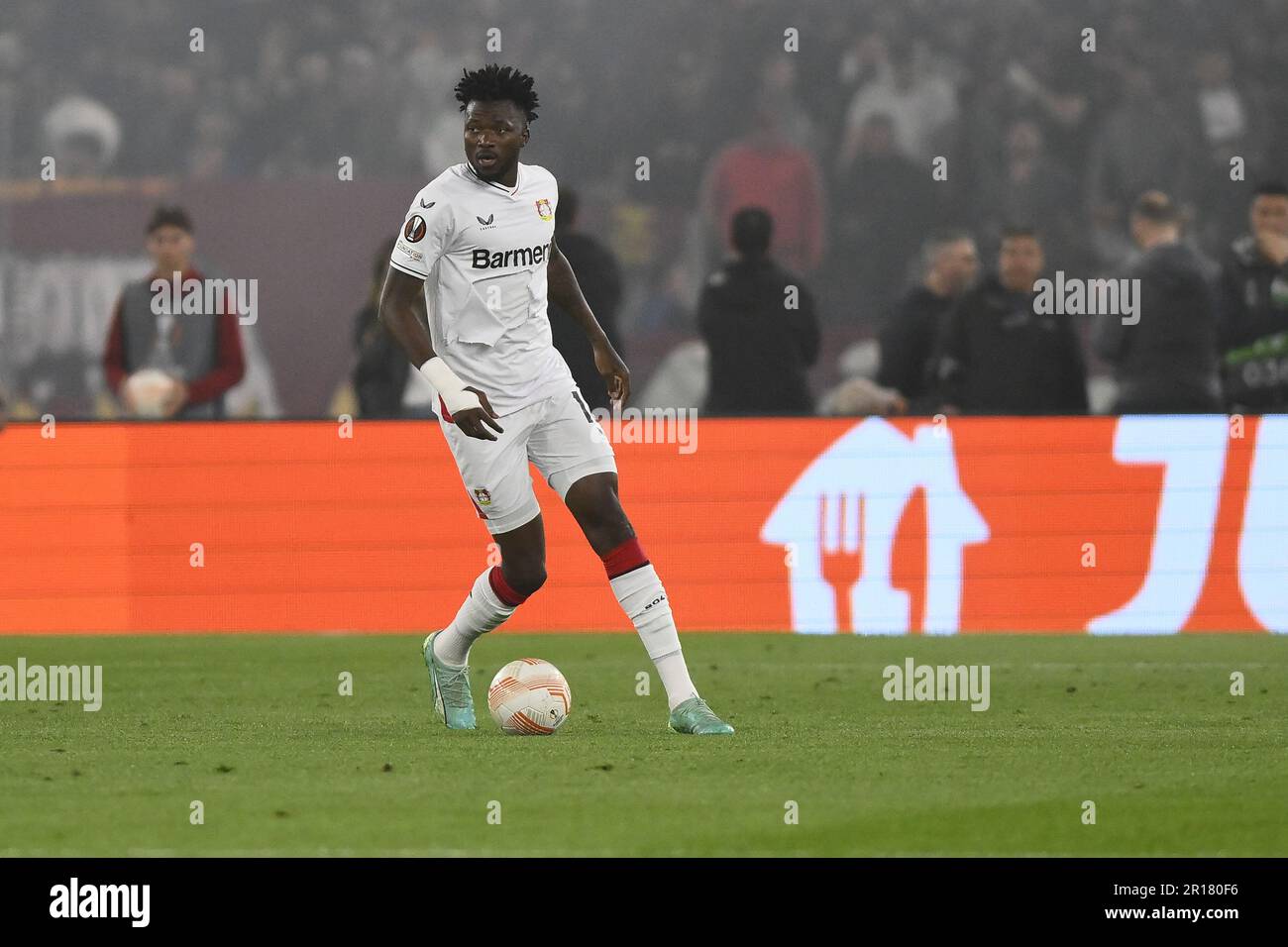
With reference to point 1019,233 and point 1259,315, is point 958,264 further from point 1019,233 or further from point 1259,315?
point 1259,315

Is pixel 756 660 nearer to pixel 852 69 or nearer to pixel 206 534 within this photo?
pixel 206 534

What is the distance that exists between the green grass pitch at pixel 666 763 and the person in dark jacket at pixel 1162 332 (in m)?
1.87

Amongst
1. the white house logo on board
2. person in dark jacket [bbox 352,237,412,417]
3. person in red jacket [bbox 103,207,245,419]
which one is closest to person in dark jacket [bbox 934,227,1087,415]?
the white house logo on board

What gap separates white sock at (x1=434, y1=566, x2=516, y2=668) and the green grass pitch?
0.88ft

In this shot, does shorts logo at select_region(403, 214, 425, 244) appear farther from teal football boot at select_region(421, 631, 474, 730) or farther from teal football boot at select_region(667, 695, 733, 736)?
teal football boot at select_region(667, 695, 733, 736)

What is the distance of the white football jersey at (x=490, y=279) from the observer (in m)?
6.98

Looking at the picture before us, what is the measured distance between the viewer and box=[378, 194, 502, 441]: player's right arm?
6797 mm

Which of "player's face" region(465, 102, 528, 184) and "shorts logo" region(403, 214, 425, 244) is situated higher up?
"player's face" region(465, 102, 528, 184)

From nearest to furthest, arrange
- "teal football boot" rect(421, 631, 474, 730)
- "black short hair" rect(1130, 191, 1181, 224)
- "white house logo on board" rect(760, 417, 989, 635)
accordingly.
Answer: "teal football boot" rect(421, 631, 474, 730)
"white house logo on board" rect(760, 417, 989, 635)
"black short hair" rect(1130, 191, 1181, 224)

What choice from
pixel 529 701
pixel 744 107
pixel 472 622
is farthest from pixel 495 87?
pixel 744 107

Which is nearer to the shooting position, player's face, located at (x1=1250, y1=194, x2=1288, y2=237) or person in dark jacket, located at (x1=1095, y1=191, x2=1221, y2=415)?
person in dark jacket, located at (x1=1095, y1=191, x2=1221, y2=415)

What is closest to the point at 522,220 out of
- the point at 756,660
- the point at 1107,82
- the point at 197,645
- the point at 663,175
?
the point at 756,660

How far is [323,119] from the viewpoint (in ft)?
40.8

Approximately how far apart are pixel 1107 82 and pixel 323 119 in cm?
435
